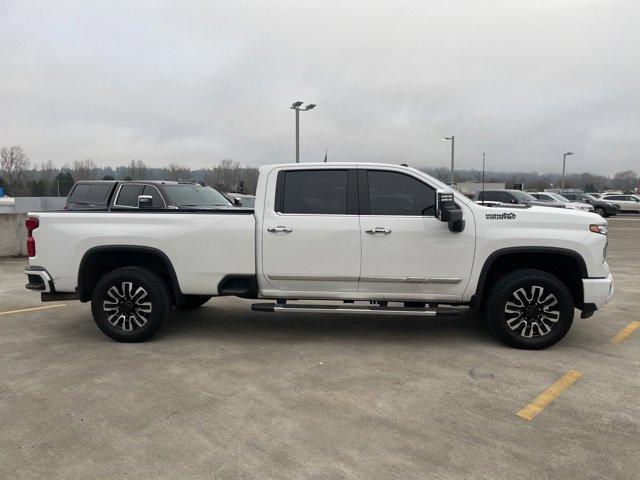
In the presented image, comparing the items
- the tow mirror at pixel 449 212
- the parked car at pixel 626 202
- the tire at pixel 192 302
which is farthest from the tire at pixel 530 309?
the parked car at pixel 626 202

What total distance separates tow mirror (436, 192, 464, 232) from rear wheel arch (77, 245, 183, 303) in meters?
2.83

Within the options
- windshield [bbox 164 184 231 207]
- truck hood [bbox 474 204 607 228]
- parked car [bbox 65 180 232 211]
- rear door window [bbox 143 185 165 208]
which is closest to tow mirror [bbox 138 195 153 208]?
rear door window [bbox 143 185 165 208]

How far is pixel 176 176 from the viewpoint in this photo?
73.6 m

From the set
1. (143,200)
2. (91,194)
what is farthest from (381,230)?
(91,194)

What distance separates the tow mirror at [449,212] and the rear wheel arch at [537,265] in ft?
1.56

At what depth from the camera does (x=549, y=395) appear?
4.00 metres

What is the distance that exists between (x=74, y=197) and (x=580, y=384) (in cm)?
1053

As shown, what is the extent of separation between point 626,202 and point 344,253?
123 ft

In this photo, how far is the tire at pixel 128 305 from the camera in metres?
5.29

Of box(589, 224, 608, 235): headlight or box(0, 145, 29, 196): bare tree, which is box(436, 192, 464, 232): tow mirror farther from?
box(0, 145, 29, 196): bare tree

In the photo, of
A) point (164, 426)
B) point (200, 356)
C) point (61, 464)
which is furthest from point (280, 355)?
point (61, 464)

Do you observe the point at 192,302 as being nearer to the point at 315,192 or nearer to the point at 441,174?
the point at 315,192

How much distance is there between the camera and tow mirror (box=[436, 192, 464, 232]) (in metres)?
4.78

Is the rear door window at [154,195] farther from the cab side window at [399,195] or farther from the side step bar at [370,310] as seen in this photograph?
the cab side window at [399,195]
